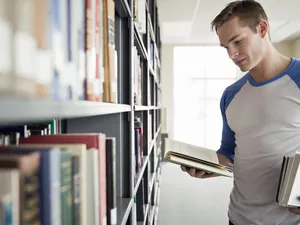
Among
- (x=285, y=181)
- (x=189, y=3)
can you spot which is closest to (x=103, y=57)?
(x=285, y=181)

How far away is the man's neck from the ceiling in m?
3.21

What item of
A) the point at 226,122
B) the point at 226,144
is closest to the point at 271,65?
the point at 226,122

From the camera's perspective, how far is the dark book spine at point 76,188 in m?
0.45

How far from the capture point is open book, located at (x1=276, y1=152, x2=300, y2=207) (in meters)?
1.16

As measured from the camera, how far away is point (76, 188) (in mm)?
462

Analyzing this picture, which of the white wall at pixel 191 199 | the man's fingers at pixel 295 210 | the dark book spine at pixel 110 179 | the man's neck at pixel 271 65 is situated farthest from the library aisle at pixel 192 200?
the dark book spine at pixel 110 179

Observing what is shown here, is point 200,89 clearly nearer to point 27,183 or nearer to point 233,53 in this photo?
point 233,53

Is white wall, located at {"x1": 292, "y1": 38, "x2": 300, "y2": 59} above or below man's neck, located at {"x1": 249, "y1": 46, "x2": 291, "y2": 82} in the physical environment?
above

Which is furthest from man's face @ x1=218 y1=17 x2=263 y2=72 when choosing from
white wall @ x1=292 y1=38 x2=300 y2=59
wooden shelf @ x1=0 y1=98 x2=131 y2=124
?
white wall @ x1=292 y1=38 x2=300 y2=59

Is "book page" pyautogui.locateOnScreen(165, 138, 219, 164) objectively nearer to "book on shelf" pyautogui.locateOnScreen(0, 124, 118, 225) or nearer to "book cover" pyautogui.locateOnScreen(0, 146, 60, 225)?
"book on shelf" pyautogui.locateOnScreen(0, 124, 118, 225)

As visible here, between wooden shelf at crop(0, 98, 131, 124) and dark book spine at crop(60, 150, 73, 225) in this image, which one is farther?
dark book spine at crop(60, 150, 73, 225)

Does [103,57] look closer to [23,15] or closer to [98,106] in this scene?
[98,106]

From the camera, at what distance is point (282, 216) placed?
1.30 m

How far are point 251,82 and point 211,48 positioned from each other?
240 inches
